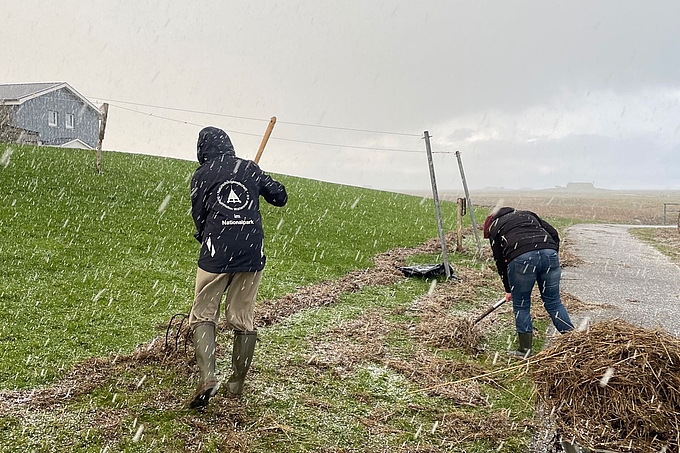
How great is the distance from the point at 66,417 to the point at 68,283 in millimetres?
4196

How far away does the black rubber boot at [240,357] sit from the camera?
4301 mm

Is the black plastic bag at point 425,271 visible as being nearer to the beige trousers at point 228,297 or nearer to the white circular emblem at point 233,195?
the beige trousers at point 228,297

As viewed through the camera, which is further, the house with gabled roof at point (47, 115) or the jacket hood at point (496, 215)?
the house with gabled roof at point (47, 115)

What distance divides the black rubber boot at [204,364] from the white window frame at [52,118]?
115 ft


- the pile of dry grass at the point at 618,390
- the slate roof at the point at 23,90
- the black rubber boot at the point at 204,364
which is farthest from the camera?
the slate roof at the point at 23,90

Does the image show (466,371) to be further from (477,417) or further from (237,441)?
(237,441)

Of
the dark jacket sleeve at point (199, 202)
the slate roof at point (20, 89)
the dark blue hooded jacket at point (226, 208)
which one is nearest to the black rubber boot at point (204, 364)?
the dark blue hooded jacket at point (226, 208)

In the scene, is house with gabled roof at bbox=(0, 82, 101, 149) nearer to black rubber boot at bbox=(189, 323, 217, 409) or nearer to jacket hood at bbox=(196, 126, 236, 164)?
jacket hood at bbox=(196, 126, 236, 164)

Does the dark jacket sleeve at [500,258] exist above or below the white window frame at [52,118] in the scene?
below

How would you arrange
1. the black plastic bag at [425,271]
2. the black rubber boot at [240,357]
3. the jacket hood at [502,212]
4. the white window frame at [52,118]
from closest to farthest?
1. the black rubber boot at [240,357]
2. the jacket hood at [502,212]
3. the black plastic bag at [425,271]
4. the white window frame at [52,118]

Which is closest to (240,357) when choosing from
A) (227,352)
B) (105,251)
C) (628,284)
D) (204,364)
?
(204,364)

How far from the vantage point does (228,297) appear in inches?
169

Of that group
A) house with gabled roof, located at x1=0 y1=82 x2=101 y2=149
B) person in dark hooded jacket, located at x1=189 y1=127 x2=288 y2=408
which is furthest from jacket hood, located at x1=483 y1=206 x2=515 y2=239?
house with gabled roof, located at x1=0 y1=82 x2=101 y2=149

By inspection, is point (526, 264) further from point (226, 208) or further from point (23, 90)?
point (23, 90)
